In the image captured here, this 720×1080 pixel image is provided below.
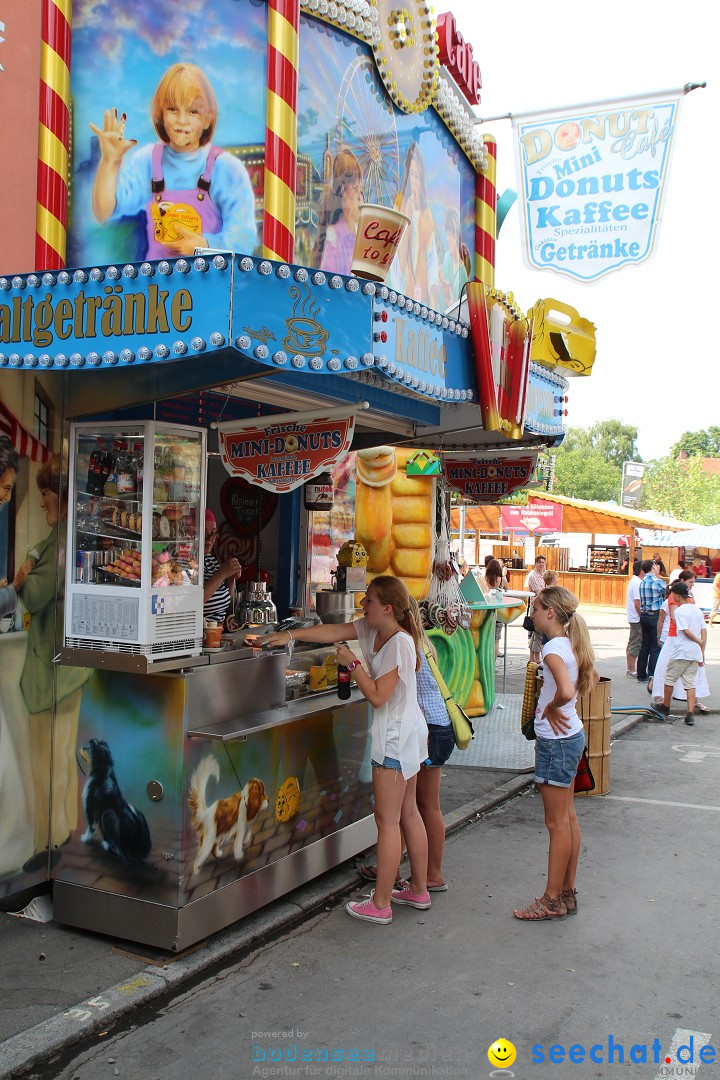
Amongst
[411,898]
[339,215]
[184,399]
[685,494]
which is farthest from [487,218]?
[685,494]

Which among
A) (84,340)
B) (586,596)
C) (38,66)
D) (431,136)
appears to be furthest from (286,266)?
(586,596)

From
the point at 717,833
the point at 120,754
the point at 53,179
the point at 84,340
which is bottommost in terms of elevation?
the point at 717,833

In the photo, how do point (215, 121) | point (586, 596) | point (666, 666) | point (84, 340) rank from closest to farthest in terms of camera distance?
point (84, 340), point (215, 121), point (666, 666), point (586, 596)

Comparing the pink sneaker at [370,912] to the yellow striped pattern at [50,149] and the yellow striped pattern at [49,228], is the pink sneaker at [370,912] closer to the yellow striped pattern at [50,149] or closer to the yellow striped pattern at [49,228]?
Answer: the yellow striped pattern at [49,228]

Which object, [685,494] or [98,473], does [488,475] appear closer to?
[98,473]

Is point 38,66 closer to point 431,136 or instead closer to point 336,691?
point 431,136

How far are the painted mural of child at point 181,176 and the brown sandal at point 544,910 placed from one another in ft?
13.5

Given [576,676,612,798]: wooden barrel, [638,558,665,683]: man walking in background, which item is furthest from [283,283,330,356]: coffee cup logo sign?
[638,558,665,683]: man walking in background

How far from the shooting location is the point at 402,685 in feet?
15.8

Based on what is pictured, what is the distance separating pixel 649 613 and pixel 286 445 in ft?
32.6

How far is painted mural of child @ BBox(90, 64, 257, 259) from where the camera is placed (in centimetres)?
510

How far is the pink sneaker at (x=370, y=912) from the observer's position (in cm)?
484

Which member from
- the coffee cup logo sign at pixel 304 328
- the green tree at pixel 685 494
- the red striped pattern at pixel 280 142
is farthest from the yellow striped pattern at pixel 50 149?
the green tree at pixel 685 494

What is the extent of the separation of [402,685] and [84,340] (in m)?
2.35
